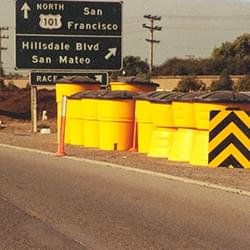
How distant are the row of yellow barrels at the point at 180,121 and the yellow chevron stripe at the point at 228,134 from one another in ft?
1.24

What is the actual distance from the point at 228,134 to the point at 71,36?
15137mm

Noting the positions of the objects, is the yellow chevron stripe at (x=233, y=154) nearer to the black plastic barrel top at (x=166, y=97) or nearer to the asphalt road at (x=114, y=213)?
the asphalt road at (x=114, y=213)

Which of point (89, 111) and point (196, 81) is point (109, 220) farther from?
point (196, 81)

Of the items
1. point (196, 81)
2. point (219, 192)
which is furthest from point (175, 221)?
point (196, 81)

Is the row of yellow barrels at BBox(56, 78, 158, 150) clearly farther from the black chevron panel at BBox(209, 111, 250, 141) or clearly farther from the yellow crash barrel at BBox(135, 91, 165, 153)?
the black chevron panel at BBox(209, 111, 250, 141)

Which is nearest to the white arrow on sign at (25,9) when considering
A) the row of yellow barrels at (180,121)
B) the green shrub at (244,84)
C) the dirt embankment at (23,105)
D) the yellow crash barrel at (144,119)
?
the yellow crash barrel at (144,119)

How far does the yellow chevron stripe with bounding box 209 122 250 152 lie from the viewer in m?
16.6

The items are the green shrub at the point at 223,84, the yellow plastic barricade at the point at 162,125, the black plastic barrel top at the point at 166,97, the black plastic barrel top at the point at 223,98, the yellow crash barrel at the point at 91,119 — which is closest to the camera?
the black plastic barrel top at the point at 223,98

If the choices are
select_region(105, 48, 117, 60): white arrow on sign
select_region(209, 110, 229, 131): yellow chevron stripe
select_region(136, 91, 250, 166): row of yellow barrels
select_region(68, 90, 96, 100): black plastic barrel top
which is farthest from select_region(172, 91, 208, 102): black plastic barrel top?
select_region(105, 48, 117, 60): white arrow on sign

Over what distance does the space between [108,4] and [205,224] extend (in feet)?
72.2

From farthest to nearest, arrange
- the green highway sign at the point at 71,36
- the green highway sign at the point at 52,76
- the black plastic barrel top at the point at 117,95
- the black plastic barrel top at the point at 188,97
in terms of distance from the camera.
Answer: the green highway sign at the point at 52,76
the green highway sign at the point at 71,36
the black plastic barrel top at the point at 117,95
the black plastic barrel top at the point at 188,97

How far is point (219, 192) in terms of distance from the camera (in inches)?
509

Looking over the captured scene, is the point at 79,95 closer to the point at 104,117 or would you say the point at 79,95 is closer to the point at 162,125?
the point at 104,117

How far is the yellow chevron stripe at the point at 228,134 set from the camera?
16578 mm
